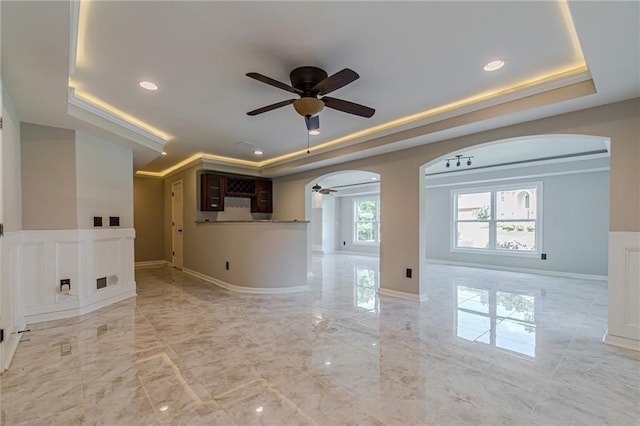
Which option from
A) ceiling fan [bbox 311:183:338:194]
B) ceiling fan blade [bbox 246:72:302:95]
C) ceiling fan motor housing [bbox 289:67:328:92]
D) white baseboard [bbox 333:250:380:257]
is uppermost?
ceiling fan motor housing [bbox 289:67:328:92]

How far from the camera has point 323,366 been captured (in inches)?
91.7

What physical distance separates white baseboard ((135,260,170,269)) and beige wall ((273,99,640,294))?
10.6 ft

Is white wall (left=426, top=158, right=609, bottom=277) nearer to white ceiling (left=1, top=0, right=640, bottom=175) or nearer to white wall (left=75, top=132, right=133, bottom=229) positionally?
white ceiling (left=1, top=0, right=640, bottom=175)

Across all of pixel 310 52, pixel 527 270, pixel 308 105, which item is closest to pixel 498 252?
pixel 527 270

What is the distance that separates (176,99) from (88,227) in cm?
212

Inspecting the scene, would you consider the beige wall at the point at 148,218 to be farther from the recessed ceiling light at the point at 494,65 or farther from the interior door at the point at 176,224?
the recessed ceiling light at the point at 494,65

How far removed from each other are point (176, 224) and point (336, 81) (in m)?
6.13

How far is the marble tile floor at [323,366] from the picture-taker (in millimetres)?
1779

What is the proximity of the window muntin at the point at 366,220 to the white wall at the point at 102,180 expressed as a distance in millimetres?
7439

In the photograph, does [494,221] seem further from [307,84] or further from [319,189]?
[307,84]

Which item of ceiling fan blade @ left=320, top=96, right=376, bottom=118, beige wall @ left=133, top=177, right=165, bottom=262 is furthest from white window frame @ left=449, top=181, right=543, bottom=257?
beige wall @ left=133, top=177, right=165, bottom=262

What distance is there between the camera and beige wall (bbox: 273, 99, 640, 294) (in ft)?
8.89

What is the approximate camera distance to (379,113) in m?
3.64

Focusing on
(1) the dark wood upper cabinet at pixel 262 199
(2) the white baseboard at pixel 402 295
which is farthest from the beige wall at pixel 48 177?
(2) the white baseboard at pixel 402 295
